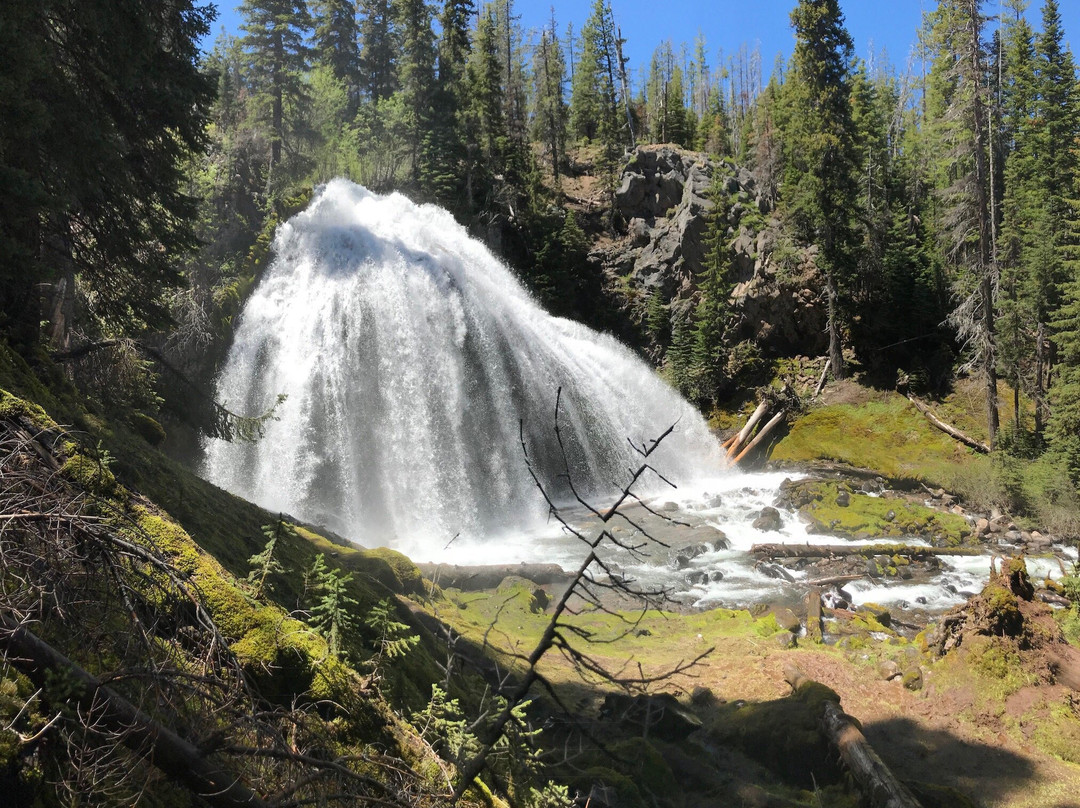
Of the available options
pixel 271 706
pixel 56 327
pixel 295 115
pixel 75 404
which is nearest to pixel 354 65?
pixel 295 115

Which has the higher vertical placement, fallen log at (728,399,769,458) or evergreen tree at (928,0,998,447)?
evergreen tree at (928,0,998,447)

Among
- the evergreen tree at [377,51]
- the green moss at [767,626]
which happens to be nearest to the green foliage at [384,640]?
the green moss at [767,626]

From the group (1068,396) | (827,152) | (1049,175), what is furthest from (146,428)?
(1049,175)

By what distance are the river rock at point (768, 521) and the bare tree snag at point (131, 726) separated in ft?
53.6

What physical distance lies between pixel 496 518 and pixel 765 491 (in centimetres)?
861

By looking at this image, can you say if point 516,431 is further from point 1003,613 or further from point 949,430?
point 1003,613

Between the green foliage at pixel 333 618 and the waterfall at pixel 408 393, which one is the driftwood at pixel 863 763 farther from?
the waterfall at pixel 408 393

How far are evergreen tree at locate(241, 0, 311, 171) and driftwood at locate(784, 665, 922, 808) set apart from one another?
102 ft

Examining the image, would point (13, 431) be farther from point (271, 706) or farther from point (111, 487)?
point (271, 706)

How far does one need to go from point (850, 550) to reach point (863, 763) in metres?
10.1

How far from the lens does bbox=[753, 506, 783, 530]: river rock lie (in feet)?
55.6

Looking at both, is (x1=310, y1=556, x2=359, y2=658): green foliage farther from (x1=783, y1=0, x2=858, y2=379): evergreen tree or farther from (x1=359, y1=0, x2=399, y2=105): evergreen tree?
(x1=359, y1=0, x2=399, y2=105): evergreen tree

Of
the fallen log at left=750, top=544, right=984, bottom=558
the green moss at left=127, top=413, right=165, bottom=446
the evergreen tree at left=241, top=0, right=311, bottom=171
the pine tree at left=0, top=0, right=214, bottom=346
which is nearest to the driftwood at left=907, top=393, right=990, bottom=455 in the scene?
the fallen log at left=750, top=544, right=984, bottom=558

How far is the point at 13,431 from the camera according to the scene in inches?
120
